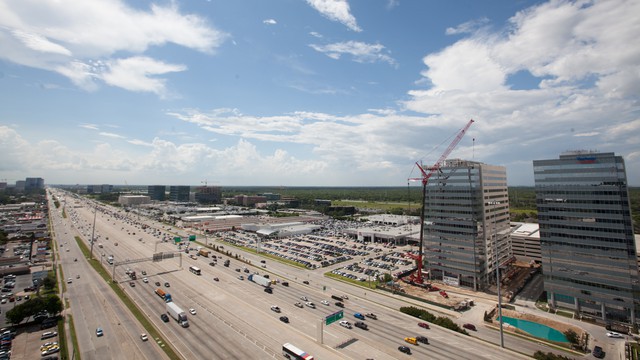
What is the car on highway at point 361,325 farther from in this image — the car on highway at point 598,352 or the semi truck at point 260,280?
the car on highway at point 598,352

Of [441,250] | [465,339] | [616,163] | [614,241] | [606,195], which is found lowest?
[465,339]

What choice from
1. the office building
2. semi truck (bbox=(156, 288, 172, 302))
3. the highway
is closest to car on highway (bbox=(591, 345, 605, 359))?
the highway

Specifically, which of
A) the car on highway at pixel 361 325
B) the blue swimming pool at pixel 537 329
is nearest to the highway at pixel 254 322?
the car on highway at pixel 361 325

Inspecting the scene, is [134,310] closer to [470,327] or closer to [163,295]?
[163,295]

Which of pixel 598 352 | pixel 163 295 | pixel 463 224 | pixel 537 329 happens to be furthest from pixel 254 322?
pixel 463 224

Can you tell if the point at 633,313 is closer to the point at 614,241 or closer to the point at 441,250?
the point at 614,241

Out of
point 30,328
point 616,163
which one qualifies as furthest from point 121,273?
point 616,163

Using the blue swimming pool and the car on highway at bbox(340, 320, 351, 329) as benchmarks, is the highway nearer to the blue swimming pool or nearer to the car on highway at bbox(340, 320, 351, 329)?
the car on highway at bbox(340, 320, 351, 329)

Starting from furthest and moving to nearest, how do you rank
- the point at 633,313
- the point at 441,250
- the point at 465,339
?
1. the point at 441,250
2. the point at 633,313
3. the point at 465,339
